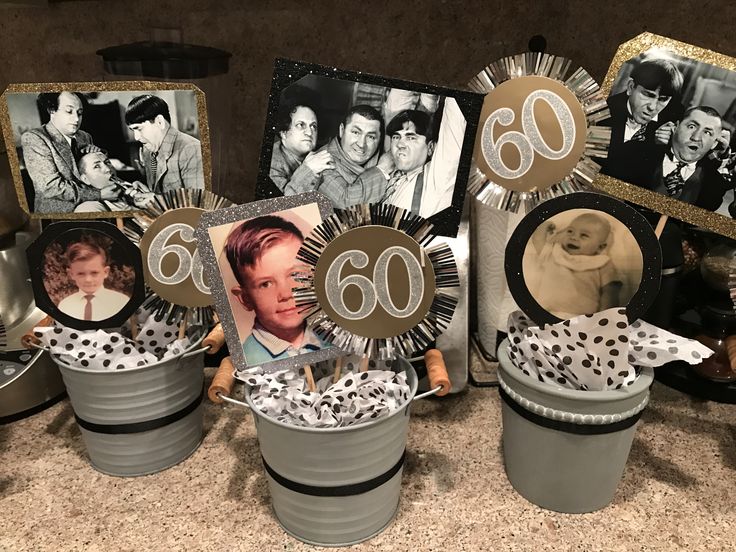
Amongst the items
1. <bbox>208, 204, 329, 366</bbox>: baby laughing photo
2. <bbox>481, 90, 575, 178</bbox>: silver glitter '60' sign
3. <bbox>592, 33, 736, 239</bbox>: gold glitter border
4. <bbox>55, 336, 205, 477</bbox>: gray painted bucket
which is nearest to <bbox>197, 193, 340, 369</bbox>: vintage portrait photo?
<bbox>208, 204, 329, 366</bbox>: baby laughing photo

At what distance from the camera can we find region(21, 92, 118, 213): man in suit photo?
851 mm

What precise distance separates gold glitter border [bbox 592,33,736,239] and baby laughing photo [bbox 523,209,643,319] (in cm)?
10

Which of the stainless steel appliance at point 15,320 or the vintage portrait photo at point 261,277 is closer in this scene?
the vintage portrait photo at point 261,277

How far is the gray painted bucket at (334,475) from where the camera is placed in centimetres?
71

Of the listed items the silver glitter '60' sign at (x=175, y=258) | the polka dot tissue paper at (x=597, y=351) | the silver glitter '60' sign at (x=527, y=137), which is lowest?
the polka dot tissue paper at (x=597, y=351)

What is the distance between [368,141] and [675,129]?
15.2 inches

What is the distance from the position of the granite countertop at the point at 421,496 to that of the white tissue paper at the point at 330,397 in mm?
159

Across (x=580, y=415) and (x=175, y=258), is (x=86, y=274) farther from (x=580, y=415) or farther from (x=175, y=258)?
(x=580, y=415)

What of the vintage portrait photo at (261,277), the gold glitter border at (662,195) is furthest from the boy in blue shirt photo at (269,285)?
the gold glitter border at (662,195)

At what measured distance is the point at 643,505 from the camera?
2.66 ft

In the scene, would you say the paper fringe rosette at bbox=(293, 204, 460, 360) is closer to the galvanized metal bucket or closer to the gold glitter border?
the galvanized metal bucket

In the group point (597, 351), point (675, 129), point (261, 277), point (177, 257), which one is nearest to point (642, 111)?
point (675, 129)

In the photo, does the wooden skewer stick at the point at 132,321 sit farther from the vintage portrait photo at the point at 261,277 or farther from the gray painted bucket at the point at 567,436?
the gray painted bucket at the point at 567,436

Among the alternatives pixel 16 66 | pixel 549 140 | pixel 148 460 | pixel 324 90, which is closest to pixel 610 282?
pixel 549 140
